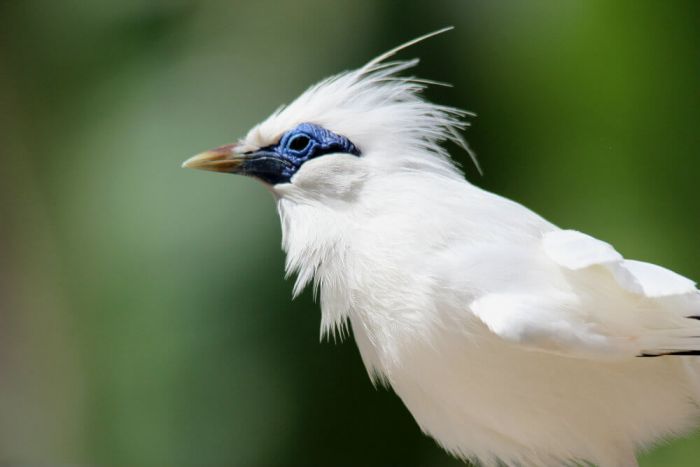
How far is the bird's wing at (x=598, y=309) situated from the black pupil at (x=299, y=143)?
0.66m

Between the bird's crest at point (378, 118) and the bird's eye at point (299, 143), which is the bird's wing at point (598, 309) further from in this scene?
the bird's eye at point (299, 143)

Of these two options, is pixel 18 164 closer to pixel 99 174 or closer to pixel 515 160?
pixel 99 174

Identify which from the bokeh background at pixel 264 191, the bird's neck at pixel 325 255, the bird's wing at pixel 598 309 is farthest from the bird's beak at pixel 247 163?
the bokeh background at pixel 264 191

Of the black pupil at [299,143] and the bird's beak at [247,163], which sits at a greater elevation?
the black pupil at [299,143]

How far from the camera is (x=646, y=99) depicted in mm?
3654

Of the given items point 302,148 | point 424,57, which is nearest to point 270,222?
point 424,57

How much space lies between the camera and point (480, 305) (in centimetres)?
192

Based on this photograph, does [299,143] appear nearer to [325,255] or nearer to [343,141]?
[343,141]

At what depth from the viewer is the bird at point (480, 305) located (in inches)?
76.4

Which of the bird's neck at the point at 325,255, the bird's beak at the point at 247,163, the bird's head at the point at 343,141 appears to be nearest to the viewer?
the bird's neck at the point at 325,255

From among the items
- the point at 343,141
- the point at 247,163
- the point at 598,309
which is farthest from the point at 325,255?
the point at 598,309

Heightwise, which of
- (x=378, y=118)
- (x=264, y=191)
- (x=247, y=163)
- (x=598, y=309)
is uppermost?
(x=378, y=118)

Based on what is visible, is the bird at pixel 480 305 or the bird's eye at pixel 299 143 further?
the bird's eye at pixel 299 143

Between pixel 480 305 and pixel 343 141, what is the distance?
610 millimetres
